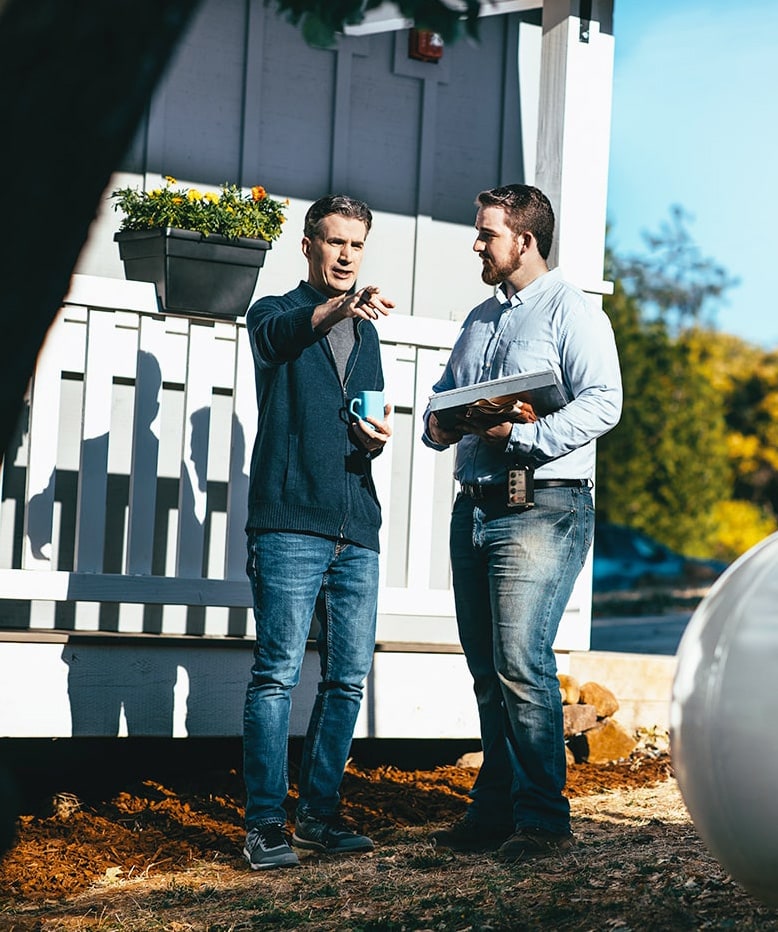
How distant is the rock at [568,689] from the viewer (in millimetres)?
5652

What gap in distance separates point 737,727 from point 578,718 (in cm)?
295

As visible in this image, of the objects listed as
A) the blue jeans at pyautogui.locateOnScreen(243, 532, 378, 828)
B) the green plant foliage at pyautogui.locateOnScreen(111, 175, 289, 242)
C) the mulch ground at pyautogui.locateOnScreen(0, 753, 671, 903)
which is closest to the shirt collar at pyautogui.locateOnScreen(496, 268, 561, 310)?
the blue jeans at pyautogui.locateOnScreen(243, 532, 378, 828)

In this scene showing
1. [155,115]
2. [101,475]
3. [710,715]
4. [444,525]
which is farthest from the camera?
[444,525]

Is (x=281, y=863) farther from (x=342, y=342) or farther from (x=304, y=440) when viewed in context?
(x=342, y=342)

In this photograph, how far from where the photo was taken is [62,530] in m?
5.49

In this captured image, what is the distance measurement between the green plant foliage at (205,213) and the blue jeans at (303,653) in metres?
1.59

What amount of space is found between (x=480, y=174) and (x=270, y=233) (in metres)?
1.66

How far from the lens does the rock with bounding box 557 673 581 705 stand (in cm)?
565

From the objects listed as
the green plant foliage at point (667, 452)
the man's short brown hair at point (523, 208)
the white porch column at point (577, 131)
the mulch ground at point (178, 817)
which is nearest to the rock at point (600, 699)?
the mulch ground at point (178, 817)

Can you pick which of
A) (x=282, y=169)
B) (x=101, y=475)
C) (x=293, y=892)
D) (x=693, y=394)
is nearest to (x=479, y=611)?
(x=293, y=892)

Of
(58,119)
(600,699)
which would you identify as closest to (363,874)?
(600,699)

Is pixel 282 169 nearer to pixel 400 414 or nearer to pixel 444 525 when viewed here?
pixel 400 414

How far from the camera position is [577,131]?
17.7ft

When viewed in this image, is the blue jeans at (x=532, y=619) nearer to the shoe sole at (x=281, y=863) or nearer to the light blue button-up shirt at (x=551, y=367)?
the light blue button-up shirt at (x=551, y=367)
